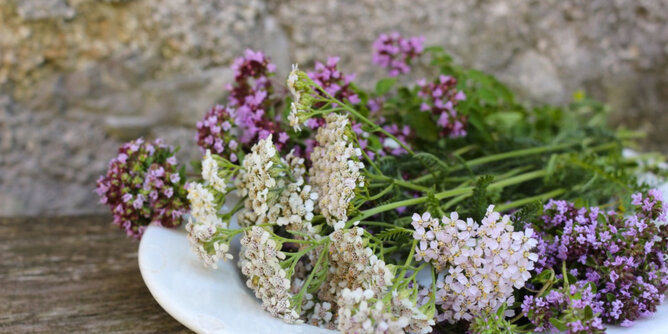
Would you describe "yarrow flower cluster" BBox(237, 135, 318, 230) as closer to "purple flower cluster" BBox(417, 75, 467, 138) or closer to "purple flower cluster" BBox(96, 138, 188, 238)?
"purple flower cluster" BBox(96, 138, 188, 238)

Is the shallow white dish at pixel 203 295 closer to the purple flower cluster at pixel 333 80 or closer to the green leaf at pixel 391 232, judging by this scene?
the green leaf at pixel 391 232

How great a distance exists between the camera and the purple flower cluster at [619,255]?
71 centimetres

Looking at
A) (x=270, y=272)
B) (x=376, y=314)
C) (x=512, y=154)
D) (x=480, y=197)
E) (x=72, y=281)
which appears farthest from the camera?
(x=512, y=154)

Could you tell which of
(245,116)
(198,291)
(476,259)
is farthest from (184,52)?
(476,259)

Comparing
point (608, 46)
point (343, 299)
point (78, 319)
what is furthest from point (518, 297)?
point (608, 46)

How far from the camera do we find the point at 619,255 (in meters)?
0.75

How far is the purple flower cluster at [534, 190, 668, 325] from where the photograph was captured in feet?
2.33

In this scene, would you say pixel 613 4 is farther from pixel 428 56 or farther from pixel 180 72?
pixel 180 72

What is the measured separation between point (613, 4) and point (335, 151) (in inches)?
47.4

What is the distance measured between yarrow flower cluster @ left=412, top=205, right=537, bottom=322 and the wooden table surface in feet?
1.30

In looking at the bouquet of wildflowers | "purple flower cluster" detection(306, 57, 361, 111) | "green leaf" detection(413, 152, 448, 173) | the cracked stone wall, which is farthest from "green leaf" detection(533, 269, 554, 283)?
the cracked stone wall

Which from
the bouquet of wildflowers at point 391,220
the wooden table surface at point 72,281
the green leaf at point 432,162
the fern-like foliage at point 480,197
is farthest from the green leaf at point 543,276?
the wooden table surface at point 72,281

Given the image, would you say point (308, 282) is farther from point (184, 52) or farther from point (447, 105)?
point (184, 52)

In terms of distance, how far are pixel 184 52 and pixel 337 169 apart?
824mm
